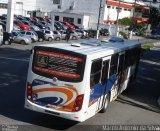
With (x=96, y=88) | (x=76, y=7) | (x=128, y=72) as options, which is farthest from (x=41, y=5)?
(x=96, y=88)

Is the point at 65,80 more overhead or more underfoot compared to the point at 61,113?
more overhead

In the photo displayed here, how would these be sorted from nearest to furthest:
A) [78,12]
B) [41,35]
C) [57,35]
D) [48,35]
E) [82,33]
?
[41,35]
[48,35]
[57,35]
[82,33]
[78,12]

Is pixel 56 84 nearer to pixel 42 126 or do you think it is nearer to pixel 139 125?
pixel 42 126

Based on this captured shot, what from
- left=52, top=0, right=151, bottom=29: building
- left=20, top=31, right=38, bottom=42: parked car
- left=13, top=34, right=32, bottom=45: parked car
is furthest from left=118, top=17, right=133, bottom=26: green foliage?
left=13, top=34, right=32, bottom=45: parked car

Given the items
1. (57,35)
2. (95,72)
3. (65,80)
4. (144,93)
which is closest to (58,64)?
(65,80)

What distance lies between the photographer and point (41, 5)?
9875cm

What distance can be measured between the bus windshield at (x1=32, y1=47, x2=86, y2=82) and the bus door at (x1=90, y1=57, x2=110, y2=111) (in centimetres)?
58

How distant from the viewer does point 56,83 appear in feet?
43.2

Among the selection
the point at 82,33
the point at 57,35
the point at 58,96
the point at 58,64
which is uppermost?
the point at 58,64

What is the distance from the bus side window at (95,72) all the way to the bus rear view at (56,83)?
541mm

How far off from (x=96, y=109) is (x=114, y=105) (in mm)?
3798

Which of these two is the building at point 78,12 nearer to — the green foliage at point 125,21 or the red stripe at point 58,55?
the green foliage at point 125,21

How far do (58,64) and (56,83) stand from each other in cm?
60

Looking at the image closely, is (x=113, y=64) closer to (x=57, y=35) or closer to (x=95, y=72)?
(x=95, y=72)
